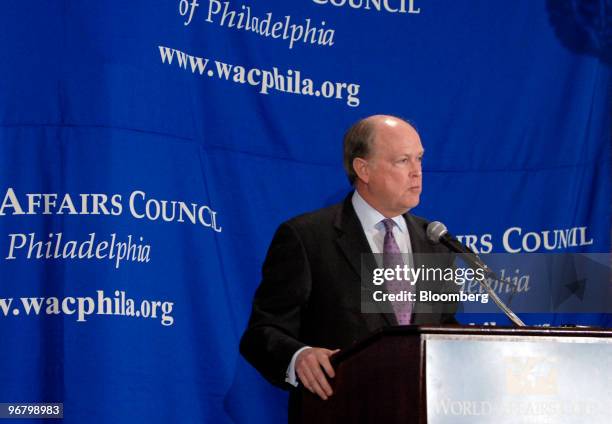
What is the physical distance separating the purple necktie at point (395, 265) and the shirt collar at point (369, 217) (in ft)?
0.09

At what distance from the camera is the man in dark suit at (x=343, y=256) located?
319 cm

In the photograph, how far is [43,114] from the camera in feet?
12.8

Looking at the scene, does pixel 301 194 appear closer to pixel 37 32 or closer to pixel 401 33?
pixel 401 33

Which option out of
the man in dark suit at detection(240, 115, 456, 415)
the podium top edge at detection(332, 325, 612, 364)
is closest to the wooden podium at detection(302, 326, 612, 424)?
the podium top edge at detection(332, 325, 612, 364)

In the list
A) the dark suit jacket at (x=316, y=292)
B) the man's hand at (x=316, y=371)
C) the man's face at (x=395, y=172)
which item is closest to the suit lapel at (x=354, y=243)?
the dark suit jacket at (x=316, y=292)

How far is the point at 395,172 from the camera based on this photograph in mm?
3488

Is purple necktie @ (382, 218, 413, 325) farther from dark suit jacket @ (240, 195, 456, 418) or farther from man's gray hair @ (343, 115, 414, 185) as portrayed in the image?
man's gray hair @ (343, 115, 414, 185)

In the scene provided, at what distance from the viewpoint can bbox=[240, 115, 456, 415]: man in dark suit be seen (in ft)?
10.5

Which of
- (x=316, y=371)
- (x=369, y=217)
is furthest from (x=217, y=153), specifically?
(x=316, y=371)

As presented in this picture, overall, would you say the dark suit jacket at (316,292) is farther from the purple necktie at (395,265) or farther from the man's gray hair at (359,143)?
the man's gray hair at (359,143)

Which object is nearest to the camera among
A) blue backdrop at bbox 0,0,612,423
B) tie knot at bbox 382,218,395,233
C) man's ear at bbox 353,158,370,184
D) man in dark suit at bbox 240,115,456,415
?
man in dark suit at bbox 240,115,456,415

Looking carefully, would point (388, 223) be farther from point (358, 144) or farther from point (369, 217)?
point (358, 144)

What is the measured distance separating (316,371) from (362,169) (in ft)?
3.37

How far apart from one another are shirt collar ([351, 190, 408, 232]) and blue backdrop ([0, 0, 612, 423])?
2.30ft
